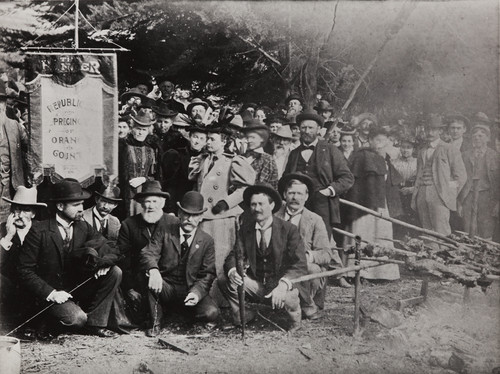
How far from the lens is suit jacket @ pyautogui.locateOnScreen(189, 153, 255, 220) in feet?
20.2

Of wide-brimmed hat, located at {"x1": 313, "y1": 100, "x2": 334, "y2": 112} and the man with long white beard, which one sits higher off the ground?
wide-brimmed hat, located at {"x1": 313, "y1": 100, "x2": 334, "y2": 112}

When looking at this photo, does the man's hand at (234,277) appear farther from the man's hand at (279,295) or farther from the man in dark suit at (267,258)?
the man's hand at (279,295)

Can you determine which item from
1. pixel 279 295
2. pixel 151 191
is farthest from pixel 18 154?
pixel 279 295

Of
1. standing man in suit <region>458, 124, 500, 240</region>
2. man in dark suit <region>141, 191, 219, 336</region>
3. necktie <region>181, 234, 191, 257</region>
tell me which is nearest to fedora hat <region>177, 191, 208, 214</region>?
man in dark suit <region>141, 191, 219, 336</region>

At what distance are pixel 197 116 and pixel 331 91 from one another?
150 centimetres

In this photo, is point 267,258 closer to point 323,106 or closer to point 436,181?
point 323,106

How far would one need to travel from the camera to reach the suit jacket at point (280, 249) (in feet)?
20.1

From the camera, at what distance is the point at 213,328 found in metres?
6.08

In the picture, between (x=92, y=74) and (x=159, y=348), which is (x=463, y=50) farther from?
(x=159, y=348)

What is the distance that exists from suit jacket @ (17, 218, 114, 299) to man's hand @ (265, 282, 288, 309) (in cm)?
169

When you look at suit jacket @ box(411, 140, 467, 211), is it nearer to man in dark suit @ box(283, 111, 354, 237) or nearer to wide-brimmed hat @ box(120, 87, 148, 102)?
man in dark suit @ box(283, 111, 354, 237)

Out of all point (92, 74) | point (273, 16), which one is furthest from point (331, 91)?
point (92, 74)

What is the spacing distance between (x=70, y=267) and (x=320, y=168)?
2.83m

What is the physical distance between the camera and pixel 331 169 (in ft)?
20.7
